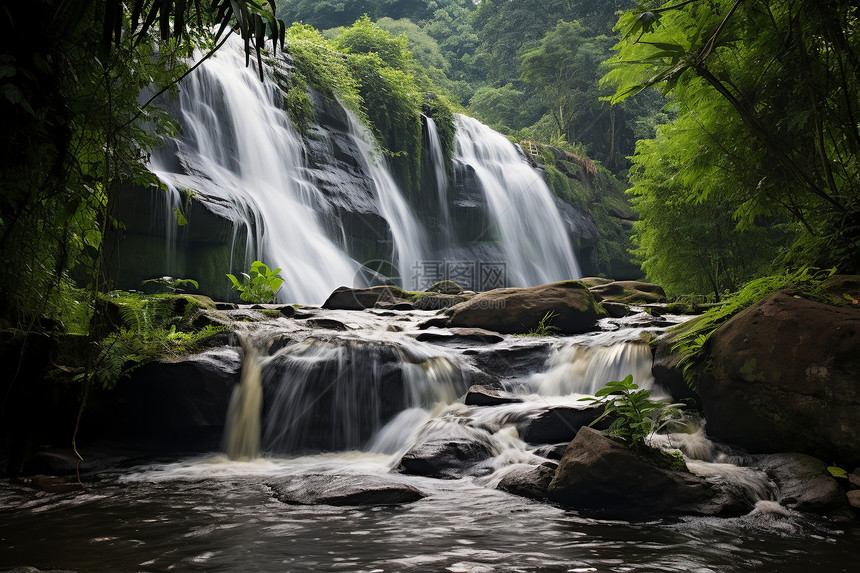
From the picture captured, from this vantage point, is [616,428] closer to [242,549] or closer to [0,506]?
[242,549]

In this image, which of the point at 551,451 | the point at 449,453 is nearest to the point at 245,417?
the point at 449,453

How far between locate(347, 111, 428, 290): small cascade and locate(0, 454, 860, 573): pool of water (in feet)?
39.9

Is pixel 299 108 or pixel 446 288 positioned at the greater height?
pixel 299 108

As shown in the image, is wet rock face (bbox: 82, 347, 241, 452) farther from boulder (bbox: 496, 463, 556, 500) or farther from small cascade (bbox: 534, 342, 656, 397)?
small cascade (bbox: 534, 342, 656, 397)

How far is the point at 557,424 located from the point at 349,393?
230 cm

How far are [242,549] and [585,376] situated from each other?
15.8ft

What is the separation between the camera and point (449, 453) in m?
4.87

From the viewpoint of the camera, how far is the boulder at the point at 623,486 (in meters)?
3.56

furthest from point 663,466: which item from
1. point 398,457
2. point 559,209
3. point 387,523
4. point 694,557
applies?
point 559,209

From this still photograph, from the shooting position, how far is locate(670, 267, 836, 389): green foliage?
492cm

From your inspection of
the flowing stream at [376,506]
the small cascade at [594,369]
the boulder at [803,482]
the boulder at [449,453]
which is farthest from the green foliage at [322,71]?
the boulder at [803,482]

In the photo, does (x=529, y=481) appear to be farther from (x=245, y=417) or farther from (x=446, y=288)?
(x=446, y=288)

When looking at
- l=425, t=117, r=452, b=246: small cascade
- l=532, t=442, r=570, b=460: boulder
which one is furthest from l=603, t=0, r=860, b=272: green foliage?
l=425, t=117, r=452, b=246: small cascade

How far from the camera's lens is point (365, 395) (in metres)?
6.30
